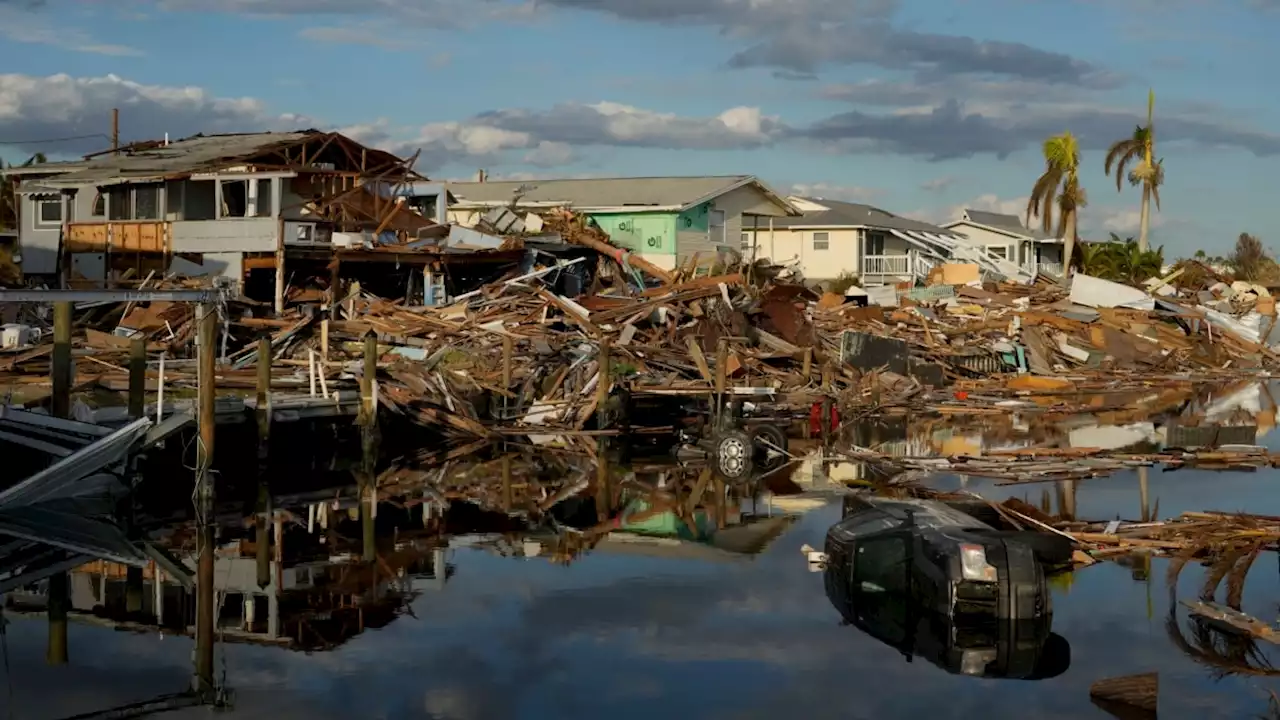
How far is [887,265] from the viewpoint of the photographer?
65.1 m

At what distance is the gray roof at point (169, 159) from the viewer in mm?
40031

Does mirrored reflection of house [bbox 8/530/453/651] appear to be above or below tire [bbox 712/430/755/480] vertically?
below

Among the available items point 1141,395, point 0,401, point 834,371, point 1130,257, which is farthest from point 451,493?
point 1130,257

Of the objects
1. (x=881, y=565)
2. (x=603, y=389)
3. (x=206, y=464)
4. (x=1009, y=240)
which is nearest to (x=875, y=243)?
(x=1009, y=240)

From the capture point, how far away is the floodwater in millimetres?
13836

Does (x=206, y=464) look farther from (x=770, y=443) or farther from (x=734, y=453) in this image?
(x=770, y=443)

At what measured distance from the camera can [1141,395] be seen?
43.3 m

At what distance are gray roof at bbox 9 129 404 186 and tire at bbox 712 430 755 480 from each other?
57.7ft

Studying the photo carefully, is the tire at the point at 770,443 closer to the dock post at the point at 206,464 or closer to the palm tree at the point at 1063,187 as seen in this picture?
the dock post at the point at 206,464

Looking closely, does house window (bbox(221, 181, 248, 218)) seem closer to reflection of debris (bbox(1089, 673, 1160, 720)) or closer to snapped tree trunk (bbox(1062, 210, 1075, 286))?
reflection of debris (bbox(1089, 673, 1160, 720))

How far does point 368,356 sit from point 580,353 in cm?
687

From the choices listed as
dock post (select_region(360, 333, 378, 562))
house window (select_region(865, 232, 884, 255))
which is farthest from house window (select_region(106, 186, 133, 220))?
house window (select_region(865, 232, 884, 255))

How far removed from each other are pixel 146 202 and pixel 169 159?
2369mm

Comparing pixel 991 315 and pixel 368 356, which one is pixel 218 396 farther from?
pixel 991 315
